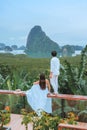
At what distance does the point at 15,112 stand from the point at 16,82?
1303mm

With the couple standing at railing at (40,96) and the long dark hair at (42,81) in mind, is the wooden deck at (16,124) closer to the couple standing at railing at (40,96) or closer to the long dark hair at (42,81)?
the couple standing at railing at (40,96)

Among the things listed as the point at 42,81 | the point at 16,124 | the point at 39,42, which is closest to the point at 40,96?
the point at 42,81

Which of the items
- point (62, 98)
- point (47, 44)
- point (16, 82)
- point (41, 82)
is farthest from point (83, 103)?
point (47, 44)

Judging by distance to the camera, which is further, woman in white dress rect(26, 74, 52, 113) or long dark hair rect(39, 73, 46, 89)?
woman in white dress rect(26, 74, 52, 113)

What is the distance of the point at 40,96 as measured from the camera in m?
8.12

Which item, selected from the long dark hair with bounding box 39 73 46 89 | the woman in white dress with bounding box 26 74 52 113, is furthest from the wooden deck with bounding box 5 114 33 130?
the long dark hair with bounding box 39 73 46 89

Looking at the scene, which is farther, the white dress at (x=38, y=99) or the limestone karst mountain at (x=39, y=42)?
the limestone karst mountain at (x=39, y=42)

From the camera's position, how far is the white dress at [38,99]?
8119mm

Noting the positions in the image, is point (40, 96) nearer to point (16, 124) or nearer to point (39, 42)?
point (16, 124)

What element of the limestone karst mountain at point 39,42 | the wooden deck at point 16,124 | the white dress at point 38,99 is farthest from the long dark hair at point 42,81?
the limestone karst mountain at point 39,42

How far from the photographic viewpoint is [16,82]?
10180 millimetres

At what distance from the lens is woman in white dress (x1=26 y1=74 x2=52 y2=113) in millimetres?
8027

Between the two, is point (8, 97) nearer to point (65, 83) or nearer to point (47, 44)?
point (65, 83)

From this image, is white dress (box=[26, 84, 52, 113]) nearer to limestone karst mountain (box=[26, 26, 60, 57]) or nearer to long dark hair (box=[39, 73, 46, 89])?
long dark hair (box=[39, 73, 46, 89])
